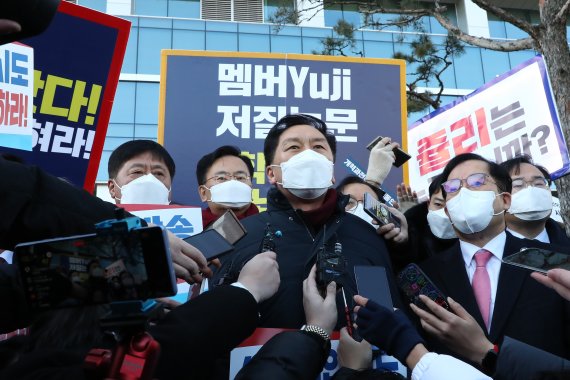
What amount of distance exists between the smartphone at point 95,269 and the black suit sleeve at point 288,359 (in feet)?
1.41

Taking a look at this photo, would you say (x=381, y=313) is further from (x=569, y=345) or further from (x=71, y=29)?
(x=71, y=29)

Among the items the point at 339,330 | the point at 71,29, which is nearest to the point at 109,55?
the point at 71,29

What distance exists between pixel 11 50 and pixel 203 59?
5.49ft

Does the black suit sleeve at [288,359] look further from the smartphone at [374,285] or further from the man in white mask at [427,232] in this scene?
the man in white mask at [427,232]

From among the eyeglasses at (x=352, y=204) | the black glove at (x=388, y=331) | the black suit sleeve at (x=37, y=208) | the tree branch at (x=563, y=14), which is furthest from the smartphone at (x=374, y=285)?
the tree branch at (x=563, y=14)

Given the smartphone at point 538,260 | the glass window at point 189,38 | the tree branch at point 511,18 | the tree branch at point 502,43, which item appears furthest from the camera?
the glass window at point 189,38

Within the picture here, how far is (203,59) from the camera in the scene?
4406mm

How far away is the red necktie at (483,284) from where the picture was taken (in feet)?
6.63

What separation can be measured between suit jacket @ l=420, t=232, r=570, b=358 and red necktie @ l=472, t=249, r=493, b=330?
0.04 metres

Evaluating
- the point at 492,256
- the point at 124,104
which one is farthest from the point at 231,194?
the point at 124,104

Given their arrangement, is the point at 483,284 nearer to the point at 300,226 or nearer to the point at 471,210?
the point at 471,210

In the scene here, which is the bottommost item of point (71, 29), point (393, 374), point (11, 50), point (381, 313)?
point (393, 374)

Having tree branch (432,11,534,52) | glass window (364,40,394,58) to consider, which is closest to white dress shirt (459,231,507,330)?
tree branch (432,11,534,52)

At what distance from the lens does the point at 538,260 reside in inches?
56.5
